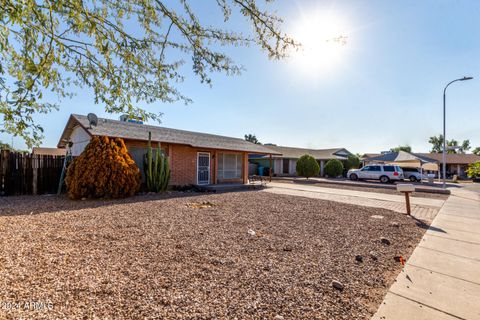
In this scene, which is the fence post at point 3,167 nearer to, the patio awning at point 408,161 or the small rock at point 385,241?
the small rock at point 385,241

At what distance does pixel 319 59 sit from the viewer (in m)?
3.55

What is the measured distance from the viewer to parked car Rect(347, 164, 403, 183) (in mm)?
21234

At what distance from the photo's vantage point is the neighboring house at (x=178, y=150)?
12.3 meters

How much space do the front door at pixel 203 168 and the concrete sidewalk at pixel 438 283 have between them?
12162 mm

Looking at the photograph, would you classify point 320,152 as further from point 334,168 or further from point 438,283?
point 438,283

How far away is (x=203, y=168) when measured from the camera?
15.5m

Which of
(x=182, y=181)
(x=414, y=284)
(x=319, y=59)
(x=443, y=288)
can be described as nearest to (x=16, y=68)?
(x=319, y=59)

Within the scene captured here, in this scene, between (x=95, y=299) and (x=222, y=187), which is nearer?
(x=95, y=299)

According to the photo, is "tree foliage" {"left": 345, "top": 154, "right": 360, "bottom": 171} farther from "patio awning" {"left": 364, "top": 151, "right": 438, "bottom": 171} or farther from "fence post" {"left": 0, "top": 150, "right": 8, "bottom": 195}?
"fence post" {"left": 0, "top": 150, "right": 8, "bottom": 195}

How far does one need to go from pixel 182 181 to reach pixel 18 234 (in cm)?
955

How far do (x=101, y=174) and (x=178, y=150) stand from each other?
5245mm

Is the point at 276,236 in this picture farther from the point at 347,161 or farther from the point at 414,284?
the point at 347,161

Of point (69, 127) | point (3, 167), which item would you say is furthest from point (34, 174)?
point (69, 127)

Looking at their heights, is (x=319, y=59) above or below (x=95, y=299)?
above
